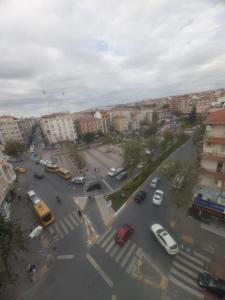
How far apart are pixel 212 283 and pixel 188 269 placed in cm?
243

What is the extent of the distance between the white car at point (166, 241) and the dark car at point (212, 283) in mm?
3319

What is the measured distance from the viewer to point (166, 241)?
756 inches

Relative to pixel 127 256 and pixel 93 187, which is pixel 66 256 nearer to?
pixel 127 256

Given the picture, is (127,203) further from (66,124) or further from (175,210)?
(66,124)

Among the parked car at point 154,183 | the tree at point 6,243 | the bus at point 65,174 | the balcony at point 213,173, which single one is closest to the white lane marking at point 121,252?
the tree at point 6,243

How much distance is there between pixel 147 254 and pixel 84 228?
403 inches

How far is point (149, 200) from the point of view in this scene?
29812 millimetres

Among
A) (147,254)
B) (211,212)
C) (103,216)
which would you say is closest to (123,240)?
(147,254)

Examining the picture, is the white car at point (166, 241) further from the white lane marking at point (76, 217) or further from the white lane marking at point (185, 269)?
the white lane marking at point (76, 217)

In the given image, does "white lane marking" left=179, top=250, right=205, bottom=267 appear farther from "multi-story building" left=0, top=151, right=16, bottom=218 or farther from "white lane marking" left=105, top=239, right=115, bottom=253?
"multi-story building" left=0, top=151, right=16, bottom=218

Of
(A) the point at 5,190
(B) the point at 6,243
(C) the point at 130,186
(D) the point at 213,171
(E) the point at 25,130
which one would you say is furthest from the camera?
(E) the point at 25,130

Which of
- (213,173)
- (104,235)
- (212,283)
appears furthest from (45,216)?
(213,173)

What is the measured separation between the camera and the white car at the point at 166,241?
1870 cm

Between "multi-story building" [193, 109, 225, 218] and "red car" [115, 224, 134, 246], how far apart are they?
39.2ft
